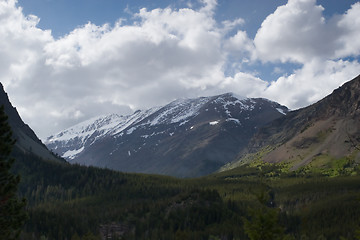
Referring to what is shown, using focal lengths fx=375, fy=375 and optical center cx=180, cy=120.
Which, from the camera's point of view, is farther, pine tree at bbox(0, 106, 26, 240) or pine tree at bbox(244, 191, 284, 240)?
pine tree at bbox(244, 191, 284, 240)

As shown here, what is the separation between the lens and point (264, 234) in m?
39.6

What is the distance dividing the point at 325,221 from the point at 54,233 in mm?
119058

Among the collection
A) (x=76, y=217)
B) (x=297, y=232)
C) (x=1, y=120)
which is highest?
(x=1, y=120)

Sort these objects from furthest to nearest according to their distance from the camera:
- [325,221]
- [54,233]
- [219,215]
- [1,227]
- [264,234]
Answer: [219,215]
[325,221]
[54,233]
[264,234]
[1,227]

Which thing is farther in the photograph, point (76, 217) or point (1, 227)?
point (76, 217)

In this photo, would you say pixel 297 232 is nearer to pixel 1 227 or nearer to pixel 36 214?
pixel 36 214

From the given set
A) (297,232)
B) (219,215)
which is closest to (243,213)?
(219,215)

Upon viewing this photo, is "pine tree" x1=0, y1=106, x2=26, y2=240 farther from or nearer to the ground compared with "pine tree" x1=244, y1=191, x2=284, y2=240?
farther from the ground

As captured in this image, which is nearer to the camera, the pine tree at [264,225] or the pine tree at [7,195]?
the pine tree at [7,195]

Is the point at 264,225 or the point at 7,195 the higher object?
the point at 7,195

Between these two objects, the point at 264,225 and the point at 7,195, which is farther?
the point at 264,225

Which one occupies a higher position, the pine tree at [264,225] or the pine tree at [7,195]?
the pine tree at [7,195]

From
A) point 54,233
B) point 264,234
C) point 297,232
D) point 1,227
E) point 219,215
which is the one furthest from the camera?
point 219,215

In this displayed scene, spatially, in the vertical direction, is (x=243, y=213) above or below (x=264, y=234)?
below
